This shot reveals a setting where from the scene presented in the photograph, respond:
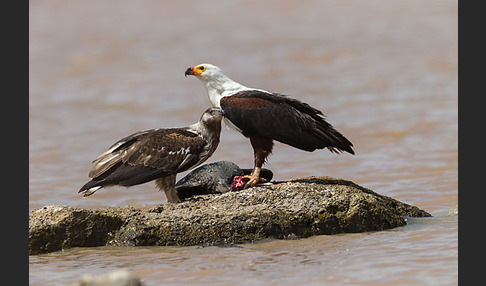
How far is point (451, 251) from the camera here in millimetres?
8461

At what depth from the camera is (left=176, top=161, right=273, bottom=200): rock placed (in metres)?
10.3

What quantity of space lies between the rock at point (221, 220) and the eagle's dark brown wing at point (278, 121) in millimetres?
737

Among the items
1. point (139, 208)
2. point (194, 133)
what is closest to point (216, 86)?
point (194, 133)

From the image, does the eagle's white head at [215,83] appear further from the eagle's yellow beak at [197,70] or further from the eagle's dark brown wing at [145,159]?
the eagle's dark brown wing at [145,159]

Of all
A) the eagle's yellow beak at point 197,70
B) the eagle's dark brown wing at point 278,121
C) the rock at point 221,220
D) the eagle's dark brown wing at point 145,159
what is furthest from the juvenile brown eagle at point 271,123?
the rock at point 221,220

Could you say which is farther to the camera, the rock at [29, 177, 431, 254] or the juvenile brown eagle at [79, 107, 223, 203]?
the juvenile brown eagle at [79, 107, 223, 203]

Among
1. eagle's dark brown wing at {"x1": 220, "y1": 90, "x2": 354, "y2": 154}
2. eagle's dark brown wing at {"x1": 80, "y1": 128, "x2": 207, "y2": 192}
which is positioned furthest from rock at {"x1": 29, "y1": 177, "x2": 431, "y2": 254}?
eagle's dark brown wing at {"x1": 220, "y1": 90, "x2": 354, "y2": 154}

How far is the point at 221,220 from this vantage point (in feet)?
29.9

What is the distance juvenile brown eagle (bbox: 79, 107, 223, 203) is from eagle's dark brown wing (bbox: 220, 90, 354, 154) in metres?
0.24

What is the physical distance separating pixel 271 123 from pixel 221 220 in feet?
4.88

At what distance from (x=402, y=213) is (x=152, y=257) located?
3.05 metres

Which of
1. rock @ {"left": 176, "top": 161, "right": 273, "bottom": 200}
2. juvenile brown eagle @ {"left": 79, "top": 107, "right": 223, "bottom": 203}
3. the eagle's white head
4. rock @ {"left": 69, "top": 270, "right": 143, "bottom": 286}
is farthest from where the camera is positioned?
the eagle's white head

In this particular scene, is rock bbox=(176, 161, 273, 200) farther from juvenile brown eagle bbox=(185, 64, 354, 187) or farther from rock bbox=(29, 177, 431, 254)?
rock bbox=(29, 177, 431, 254)

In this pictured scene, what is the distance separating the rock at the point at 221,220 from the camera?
29.9ft
